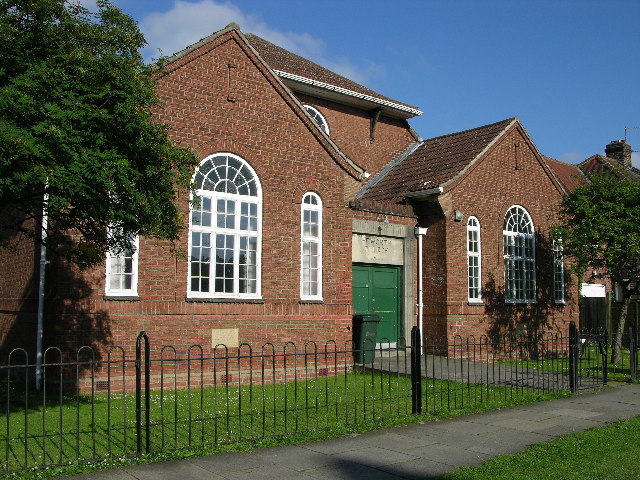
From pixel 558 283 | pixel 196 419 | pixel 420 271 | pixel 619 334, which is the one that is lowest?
pixel 196 419

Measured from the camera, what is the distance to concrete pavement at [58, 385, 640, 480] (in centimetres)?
671

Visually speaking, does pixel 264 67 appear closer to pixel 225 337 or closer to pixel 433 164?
pixel 225 337

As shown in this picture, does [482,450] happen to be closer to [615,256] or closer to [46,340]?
[46,340]

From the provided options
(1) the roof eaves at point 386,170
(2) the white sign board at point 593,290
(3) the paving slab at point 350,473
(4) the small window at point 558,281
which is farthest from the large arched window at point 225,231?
(2) the white sign board at point 593,290

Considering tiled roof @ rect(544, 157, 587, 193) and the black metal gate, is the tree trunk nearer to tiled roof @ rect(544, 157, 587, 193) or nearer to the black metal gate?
the black metal gate

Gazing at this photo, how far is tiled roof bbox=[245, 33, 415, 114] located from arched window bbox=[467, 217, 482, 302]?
217 inches

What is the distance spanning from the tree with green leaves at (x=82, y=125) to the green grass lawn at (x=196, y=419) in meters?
2.13

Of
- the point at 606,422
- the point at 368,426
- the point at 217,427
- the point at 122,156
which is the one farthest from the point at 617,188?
the point at 122,156

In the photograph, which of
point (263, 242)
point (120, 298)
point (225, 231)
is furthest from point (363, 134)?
point (120, 298)

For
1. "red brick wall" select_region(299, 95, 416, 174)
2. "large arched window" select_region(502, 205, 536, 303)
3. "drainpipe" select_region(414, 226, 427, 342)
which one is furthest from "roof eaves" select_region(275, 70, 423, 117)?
"drainpipe" select_region(414, 226, 427, 342)

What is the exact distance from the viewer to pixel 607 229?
1605cm

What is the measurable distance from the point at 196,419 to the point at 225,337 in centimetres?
373

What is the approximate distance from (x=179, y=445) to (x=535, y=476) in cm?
389

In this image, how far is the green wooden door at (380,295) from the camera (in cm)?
1666
